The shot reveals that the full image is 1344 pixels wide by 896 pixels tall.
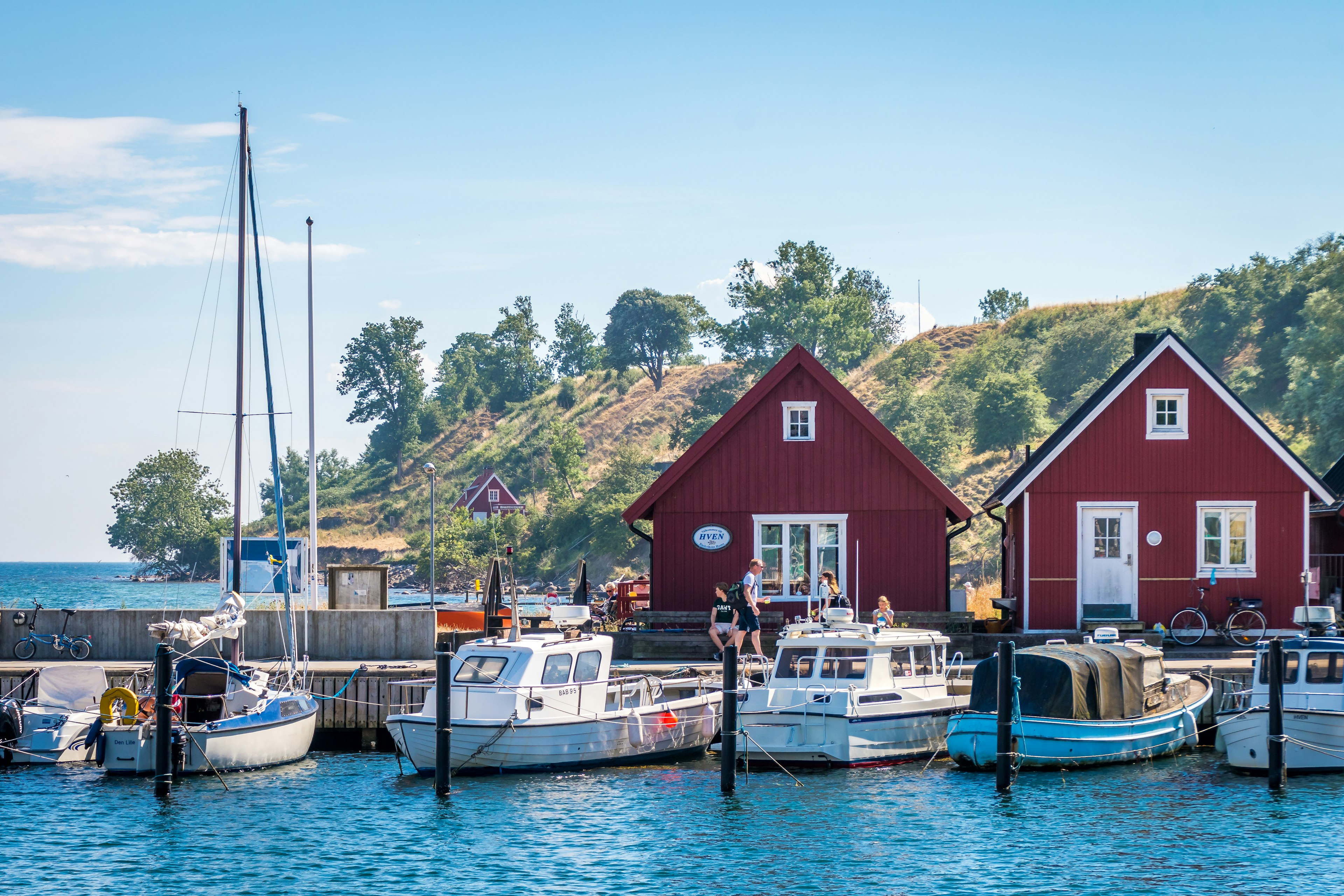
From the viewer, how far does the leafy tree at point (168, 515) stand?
5881 inches

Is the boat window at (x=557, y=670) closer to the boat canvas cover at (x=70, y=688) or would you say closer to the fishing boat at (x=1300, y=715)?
the boat canvas cover at (x=70, y=688)

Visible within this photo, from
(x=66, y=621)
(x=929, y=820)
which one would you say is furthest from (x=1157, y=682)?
(x=66, y=621)

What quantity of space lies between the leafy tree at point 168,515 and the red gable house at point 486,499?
45848 millimetres

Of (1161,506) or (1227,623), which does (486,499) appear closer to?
(1161,506)

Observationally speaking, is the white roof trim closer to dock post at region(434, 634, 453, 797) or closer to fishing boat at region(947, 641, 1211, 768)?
fishing boat at region(947, 641, 1211, 768)

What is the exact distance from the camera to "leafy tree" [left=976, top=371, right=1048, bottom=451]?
324 feet

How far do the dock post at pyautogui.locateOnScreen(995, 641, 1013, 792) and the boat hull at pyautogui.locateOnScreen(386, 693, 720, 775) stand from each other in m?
5.89

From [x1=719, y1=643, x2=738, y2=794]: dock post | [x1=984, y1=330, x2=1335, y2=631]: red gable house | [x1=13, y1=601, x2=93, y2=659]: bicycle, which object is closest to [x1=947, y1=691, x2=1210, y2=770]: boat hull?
[x1=719, y1=643, x2=738, y2=794]: dock post

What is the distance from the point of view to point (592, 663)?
23641mm

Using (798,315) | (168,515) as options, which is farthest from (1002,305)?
(168,515)

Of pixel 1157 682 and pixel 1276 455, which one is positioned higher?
pixel 1276 455

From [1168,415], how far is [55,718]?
2434cm

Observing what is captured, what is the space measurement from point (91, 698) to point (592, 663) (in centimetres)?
908

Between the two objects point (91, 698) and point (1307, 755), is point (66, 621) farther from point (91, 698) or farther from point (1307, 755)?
point (1307, 755)
